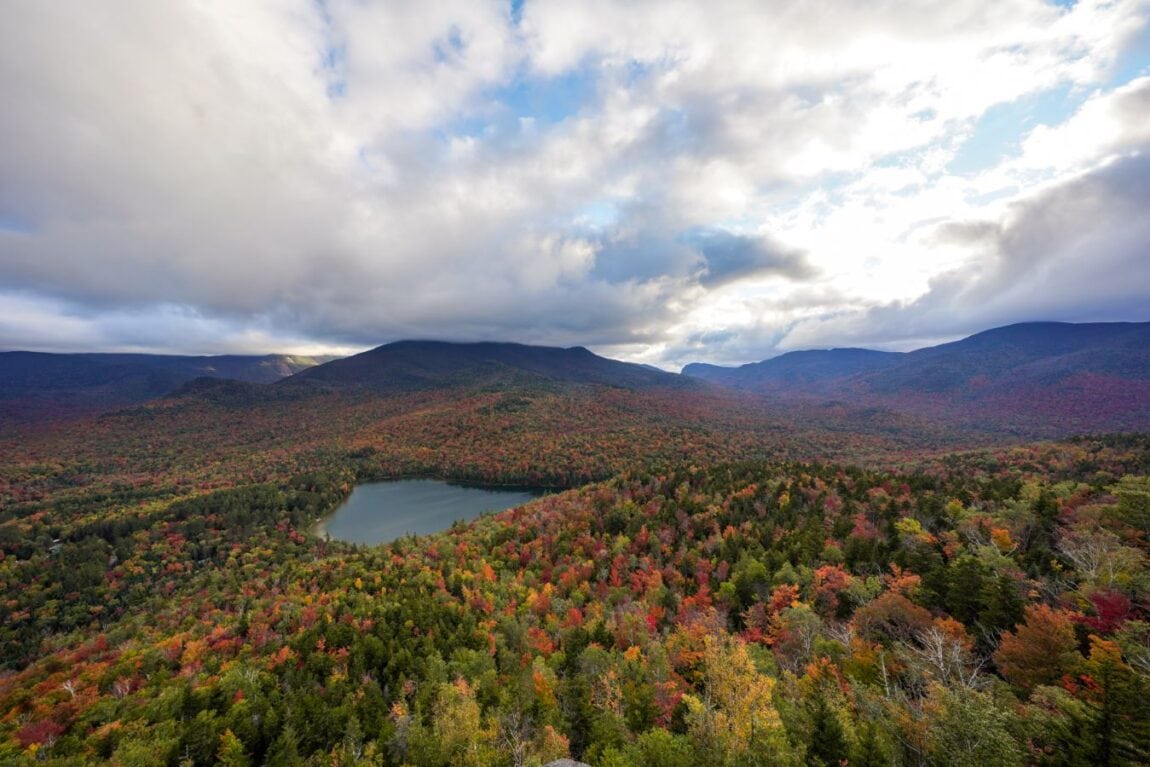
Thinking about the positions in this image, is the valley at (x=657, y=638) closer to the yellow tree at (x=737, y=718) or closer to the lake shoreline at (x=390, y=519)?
the yellow tree at (x=737, y=718)

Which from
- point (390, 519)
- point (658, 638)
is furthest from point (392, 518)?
point (658, 638)

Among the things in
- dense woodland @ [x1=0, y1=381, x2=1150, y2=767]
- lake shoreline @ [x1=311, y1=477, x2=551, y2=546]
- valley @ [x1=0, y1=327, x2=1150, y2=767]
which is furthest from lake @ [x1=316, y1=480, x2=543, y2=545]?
dense woodland @ [x1=0, y1=381, x2=1150, y2=767]

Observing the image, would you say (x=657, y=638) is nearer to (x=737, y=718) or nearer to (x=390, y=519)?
(x=737, y=718)

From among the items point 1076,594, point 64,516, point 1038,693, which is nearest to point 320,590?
point 1038,693

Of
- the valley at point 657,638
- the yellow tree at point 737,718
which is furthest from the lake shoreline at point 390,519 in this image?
the yellow tree at point 737,718

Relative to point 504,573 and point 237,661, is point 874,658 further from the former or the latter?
point 237,661

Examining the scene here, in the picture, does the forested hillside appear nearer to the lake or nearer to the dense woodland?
the dense woodland
